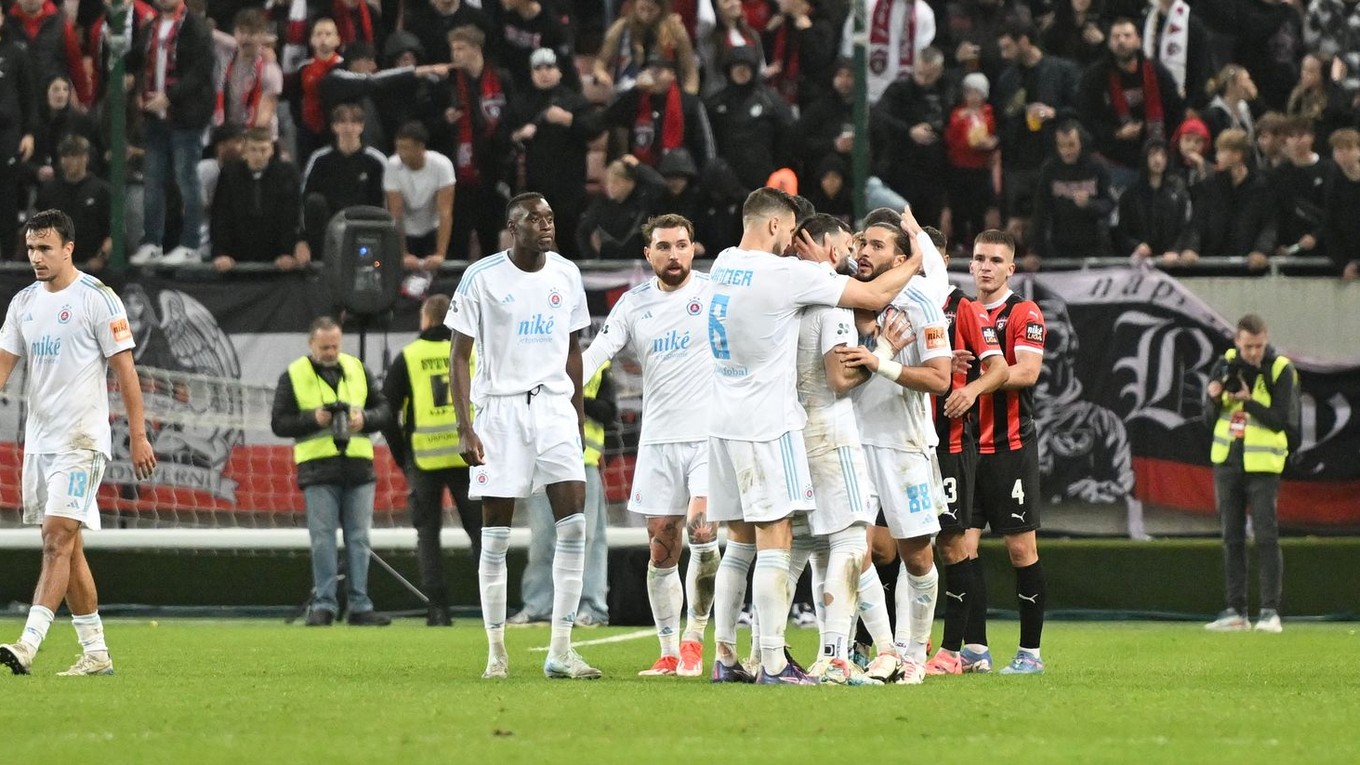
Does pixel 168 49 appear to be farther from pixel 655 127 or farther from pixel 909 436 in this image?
pixel 909 436

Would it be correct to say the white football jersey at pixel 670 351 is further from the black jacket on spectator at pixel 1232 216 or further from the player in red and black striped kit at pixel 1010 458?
the black jacket on spectator at pixel 1232 216

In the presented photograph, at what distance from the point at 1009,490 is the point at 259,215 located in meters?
9.40

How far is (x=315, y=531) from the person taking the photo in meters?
16.8

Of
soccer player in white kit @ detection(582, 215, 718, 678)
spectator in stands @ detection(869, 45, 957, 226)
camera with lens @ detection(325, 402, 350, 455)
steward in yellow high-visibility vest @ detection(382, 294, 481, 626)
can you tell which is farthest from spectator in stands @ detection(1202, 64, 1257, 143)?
soccer player in white kit @ detection(582, 215, 718, 678)

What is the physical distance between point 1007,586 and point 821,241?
8.39 meters

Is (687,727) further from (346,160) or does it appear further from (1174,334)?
(346,160)

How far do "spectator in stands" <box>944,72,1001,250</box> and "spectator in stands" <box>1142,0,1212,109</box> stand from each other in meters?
2.09

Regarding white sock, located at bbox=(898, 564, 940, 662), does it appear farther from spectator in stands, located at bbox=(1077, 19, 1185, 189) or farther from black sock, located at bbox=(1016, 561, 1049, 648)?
spectator in stands, located at bbox=(1077, 19, 1185, 189)

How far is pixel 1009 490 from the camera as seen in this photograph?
11250 mm

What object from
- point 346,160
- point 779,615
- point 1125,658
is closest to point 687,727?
point 779,615

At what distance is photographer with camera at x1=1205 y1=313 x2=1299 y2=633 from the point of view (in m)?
16.5

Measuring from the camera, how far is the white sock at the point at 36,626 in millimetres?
10781

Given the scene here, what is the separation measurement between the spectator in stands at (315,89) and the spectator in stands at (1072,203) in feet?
22.5

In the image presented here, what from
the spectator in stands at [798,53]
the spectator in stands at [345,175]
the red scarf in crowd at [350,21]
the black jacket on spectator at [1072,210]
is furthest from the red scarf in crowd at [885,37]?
the spectator in stands at [345,175]
